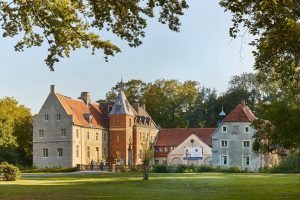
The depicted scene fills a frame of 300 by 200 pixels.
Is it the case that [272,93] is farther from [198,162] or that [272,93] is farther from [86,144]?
[86,144]

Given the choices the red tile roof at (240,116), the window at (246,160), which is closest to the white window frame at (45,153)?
the red tile roof at (240,116)

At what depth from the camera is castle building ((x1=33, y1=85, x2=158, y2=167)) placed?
7056 cm

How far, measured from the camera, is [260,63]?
17609mm

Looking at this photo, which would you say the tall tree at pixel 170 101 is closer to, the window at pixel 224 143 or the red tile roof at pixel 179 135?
the red tile roof at pixel 179 135

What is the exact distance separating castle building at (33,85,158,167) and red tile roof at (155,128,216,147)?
202 centimetres

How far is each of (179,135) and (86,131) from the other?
1611 centimetres

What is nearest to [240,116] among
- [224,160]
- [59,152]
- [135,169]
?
[224,160]

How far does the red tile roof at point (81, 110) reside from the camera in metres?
71.6

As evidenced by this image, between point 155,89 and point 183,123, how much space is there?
7916mm

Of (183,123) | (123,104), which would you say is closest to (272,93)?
(183,123)

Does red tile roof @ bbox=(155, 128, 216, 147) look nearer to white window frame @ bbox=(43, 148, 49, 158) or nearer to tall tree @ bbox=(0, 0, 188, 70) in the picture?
Result: white window frame @ bbox=(43, 148, 49, 158)

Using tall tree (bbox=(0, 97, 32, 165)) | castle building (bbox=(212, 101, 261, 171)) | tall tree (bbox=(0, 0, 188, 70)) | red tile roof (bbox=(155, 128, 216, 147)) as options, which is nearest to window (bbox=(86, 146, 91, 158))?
tall tree (bbox=(0, 97, 32, 165))

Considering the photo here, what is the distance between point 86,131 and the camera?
7394 cm

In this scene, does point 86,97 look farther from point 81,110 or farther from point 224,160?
point 224,160
